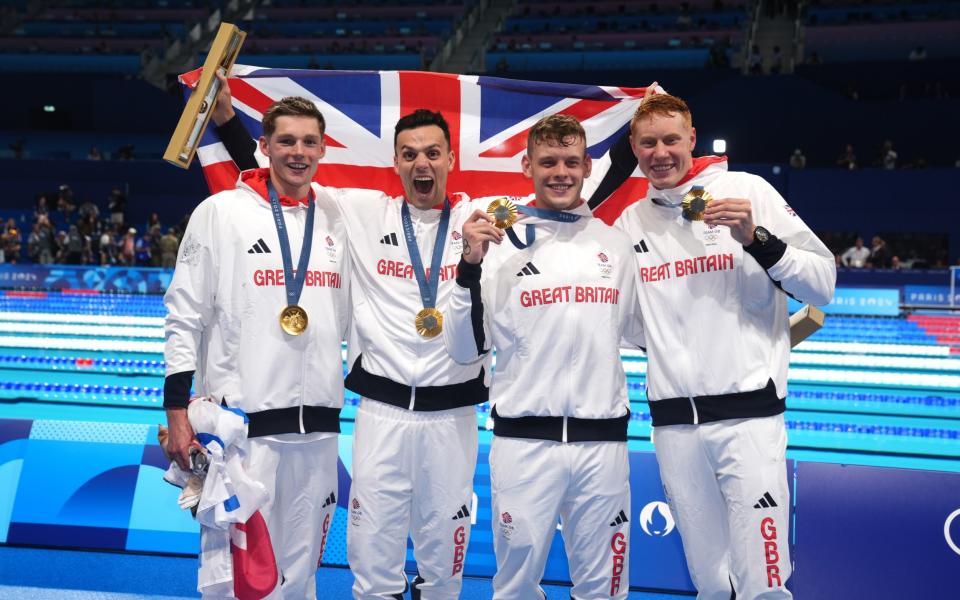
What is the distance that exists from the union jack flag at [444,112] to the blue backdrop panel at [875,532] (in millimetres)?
1802

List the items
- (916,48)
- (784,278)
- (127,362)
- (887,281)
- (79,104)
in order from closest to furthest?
(784,278)
(127,362)
(887,281)
(916,48)
(79,104)

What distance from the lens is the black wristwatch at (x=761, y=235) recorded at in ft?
8.80

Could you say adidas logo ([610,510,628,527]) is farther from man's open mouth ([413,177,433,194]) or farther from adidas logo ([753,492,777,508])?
man's open mouth ([413,177,433,194])

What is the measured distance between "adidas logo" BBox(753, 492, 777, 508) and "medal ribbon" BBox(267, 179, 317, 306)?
1689 millimetres

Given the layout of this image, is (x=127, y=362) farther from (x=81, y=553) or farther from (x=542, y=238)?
(x=542, y=238)

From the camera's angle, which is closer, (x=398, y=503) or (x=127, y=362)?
(x=398, y=503)

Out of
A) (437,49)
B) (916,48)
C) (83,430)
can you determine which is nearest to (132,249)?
(437,49)

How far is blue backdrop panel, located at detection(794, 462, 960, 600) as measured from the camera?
11.9 ft

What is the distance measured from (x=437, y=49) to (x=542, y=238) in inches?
913

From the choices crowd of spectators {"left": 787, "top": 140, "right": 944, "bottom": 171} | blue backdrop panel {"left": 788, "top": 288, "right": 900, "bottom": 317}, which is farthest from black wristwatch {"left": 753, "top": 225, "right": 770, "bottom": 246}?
crowd of spectators {"left": 787, "top": 140, "right": 944, "bottom": 171}

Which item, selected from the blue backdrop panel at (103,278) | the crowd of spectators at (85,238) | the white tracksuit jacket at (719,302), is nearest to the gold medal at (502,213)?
the white tracksuit jacket at (719,302)

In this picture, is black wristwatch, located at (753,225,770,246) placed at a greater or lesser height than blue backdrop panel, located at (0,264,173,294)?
greater

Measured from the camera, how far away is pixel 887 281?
1480 centimetres

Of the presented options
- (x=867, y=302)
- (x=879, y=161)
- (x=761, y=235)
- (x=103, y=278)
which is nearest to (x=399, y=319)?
(x=761, y=235)
